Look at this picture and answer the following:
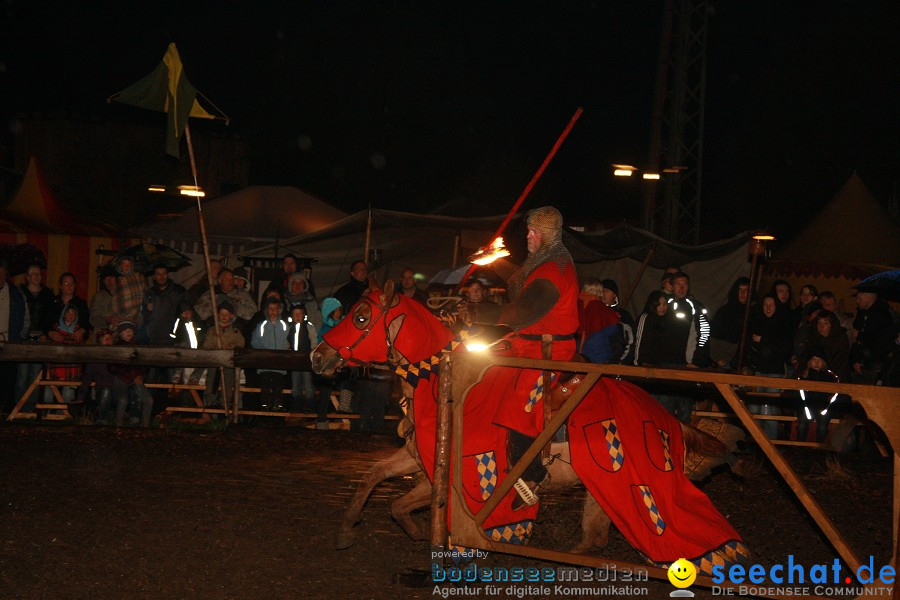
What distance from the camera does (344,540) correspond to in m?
6.49

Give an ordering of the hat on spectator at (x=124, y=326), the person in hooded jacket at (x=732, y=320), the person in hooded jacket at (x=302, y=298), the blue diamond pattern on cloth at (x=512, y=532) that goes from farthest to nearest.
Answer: the person in hooded jacket at (x=732, y=320)
the person in hooded jacket at (x=302, y=298)
the hat on spectator at (x=124, y=326)
the blue diamond pattern on cloth at (x=512, y=532)

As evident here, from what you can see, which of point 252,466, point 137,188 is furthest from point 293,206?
point 137,188

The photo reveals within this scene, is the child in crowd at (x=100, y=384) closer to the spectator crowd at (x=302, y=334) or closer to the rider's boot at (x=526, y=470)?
the spectator crowd at (x=302, y=334)

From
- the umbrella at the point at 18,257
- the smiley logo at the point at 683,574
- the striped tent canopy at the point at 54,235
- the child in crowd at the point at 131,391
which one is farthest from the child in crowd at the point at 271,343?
the smiley logo at the point at 683,574

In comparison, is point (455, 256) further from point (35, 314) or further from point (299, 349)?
point (35, 314)

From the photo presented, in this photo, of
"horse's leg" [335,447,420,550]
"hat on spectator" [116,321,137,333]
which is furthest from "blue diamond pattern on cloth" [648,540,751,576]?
"hat on spectator" [116,321,137,333]

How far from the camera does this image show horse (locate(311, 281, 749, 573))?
568 centimetres

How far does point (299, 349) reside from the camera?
1208 centimetres

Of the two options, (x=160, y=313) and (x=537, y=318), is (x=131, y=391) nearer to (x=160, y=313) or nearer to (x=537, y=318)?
(x=160, y=313)

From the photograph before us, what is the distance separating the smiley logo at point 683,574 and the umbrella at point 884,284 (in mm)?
6389

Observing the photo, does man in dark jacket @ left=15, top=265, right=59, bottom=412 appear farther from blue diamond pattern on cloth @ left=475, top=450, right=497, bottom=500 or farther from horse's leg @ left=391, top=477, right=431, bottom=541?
blue diamond pattern on cloth @ left=475, top=450, right=497, bottom=500

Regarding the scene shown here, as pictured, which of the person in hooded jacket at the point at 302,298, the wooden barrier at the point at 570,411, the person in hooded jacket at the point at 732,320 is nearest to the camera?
the wooden barrier at the point at 570,411

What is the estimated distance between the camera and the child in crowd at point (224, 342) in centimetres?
1220

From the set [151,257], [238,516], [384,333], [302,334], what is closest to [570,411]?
[384,333]
